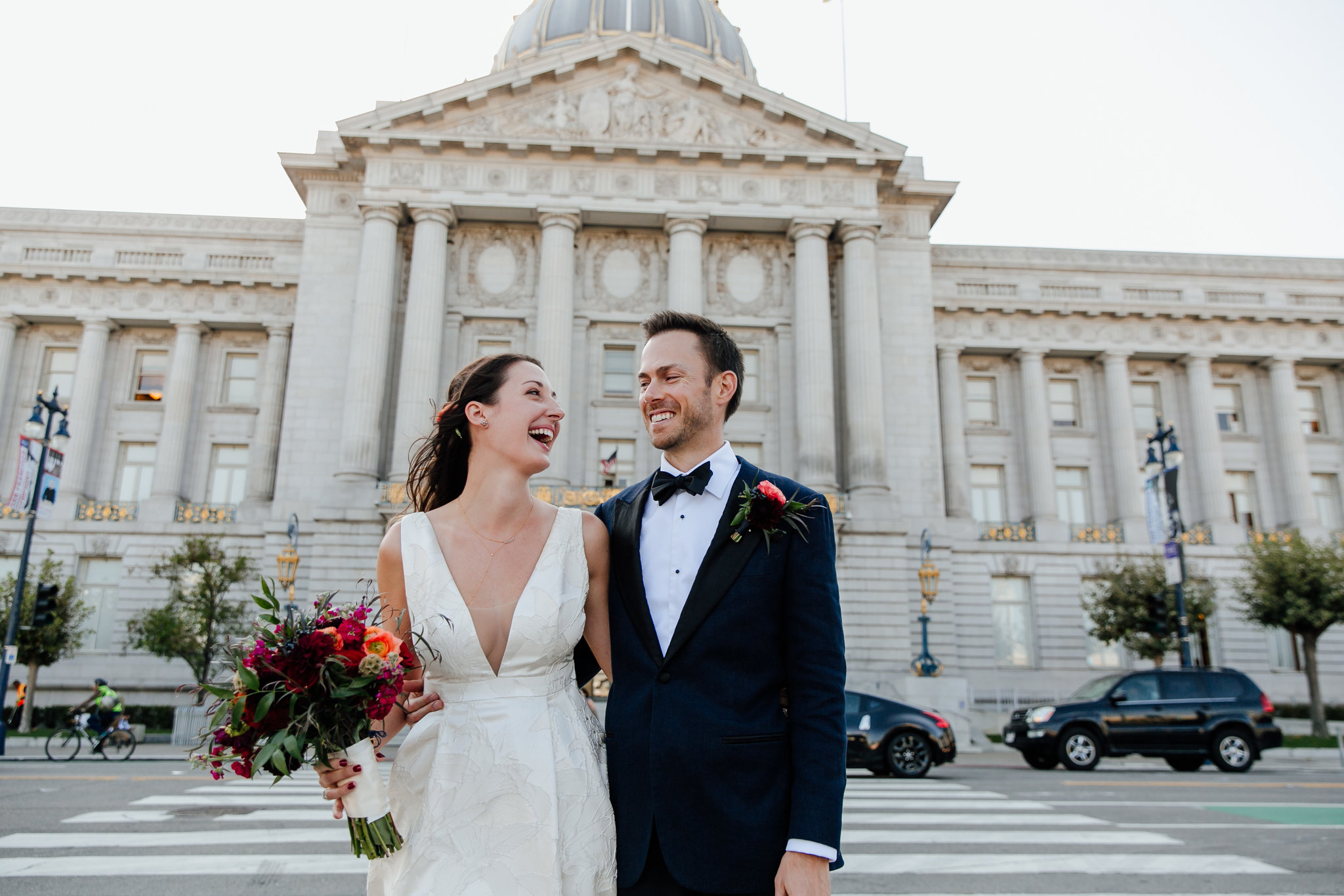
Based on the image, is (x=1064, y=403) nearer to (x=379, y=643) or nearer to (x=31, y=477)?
(x=31, y=477)

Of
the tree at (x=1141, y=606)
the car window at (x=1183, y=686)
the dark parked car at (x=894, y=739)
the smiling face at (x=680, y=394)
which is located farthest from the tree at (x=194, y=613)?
the tree at (x=1141, y=606)

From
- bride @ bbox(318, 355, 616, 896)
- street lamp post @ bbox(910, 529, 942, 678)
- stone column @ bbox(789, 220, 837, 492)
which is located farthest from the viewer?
stone column @ bbox(789, 220, 837, 492)

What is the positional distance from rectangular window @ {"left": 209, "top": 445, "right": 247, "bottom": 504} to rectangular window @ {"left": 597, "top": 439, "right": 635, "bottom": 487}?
1467 centimetres

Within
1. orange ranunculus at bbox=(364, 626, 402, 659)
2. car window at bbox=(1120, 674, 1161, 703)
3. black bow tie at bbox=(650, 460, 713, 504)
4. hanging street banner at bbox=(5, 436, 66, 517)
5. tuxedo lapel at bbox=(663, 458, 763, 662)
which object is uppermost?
hanging street banner at bbox=(5, 436, 66, 517)

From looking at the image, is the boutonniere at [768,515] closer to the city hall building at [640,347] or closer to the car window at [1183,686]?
the car window at [1183,686]

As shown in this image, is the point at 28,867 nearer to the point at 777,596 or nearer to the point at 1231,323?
the point at 777,596

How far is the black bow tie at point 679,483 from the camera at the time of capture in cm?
344

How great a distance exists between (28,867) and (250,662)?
6.39 m

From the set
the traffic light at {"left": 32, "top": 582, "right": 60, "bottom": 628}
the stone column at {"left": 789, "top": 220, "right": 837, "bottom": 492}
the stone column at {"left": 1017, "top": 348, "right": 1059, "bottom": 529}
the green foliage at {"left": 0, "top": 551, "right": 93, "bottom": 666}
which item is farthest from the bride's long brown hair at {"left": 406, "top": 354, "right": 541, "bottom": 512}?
the stone column at {"left": 1017, "top": 348, "right": 1059, "bottom": 529}

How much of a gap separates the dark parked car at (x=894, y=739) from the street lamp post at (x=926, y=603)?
1223cm

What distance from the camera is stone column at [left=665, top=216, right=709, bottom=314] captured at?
1350 inches

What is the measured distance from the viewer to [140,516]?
121ft

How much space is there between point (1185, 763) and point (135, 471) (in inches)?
1482

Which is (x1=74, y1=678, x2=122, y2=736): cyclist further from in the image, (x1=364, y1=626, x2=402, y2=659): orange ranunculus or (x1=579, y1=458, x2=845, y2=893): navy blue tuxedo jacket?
(x1=579, y1=458, x2=845, y2=893): navy blue tuxedo jacket
